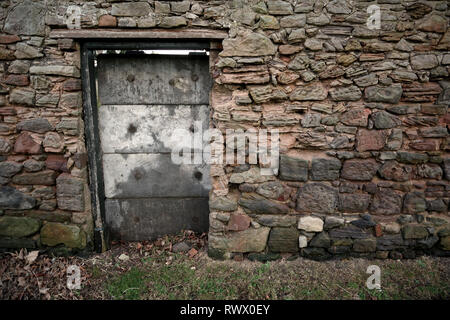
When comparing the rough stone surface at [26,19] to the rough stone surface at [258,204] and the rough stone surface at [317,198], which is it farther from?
the rough stone surface at [317,198]

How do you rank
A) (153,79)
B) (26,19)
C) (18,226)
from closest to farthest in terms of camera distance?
1. (26,19)
2. (18,226)
3. (153,79)

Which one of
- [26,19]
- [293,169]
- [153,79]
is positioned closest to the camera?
Result: [26,19]

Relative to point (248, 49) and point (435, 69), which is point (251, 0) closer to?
point (248, 49)

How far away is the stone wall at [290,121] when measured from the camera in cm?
198

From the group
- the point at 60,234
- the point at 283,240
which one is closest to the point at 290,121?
the point at 283,240

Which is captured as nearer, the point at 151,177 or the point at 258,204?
the point at 258,204

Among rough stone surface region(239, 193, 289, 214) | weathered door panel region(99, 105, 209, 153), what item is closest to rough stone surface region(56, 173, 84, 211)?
weathered door panel region(99, 105, 209, 153)

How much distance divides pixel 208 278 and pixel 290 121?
155cm

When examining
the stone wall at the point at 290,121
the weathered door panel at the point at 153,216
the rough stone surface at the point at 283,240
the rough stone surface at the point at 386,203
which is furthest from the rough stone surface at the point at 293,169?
the weathered door panel at the point at 153,216

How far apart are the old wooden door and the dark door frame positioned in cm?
11

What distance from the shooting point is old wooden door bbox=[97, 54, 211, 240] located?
235 centimetres

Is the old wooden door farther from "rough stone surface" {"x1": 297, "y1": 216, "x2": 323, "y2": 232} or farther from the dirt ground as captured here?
"rough stone surface" {"x1": 297, "y1": 216, "x2": 323, "y2": 232}

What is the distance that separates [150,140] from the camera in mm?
2447

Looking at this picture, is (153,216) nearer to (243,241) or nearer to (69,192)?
(69,192)
